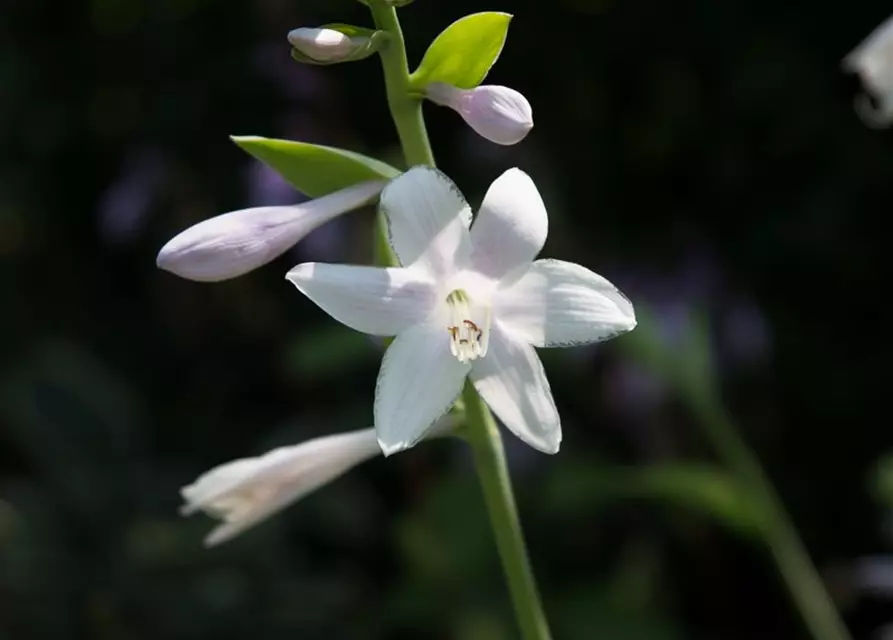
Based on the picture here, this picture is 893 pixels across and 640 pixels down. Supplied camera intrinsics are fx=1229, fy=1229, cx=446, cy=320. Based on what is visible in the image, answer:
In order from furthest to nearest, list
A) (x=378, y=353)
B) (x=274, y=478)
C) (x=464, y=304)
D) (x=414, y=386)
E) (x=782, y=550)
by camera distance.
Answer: (x=378, y=353)
(x=782, y=550)
(x=274, y=478)
(x=464, y=304)
(x=414, y=386)

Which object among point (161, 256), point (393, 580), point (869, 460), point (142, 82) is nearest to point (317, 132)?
point (142, 82)

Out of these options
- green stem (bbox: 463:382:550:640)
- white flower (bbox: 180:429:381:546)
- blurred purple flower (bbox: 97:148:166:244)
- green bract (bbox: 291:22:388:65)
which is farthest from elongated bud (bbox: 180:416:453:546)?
blurred purple flower (bbox: 97:148:166:244)

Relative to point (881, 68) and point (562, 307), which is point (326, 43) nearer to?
point (562, 307)

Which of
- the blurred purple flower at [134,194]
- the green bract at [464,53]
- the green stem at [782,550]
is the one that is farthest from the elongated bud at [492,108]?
the blurred purple flower at [134,194]

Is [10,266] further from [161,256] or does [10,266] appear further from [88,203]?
[161,256]

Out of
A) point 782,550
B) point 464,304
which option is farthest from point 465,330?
point 782,550
